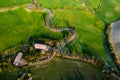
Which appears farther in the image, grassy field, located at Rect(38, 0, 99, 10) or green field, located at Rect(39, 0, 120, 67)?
grassy field, located at Rect(38, 0, 99, 10)

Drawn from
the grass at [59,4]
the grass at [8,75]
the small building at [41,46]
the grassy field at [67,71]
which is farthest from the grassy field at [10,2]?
the grass at [8,75]

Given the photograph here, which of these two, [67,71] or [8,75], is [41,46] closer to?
[67,71]

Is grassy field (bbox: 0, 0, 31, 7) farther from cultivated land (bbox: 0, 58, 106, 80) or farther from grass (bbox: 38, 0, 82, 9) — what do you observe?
cultivated land (bbox: 0, 58, 106, 80)

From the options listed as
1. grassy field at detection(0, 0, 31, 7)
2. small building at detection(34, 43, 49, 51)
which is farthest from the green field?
small building at detection(34, 43, 49, 51)

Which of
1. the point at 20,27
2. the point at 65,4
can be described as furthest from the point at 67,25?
the point at 20,27

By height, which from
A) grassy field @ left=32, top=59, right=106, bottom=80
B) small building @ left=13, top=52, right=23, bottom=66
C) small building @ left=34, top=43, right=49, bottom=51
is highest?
small building @ left=34, top=43, right=49, bottom=51

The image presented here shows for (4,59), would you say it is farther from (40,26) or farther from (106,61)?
(106,61)
